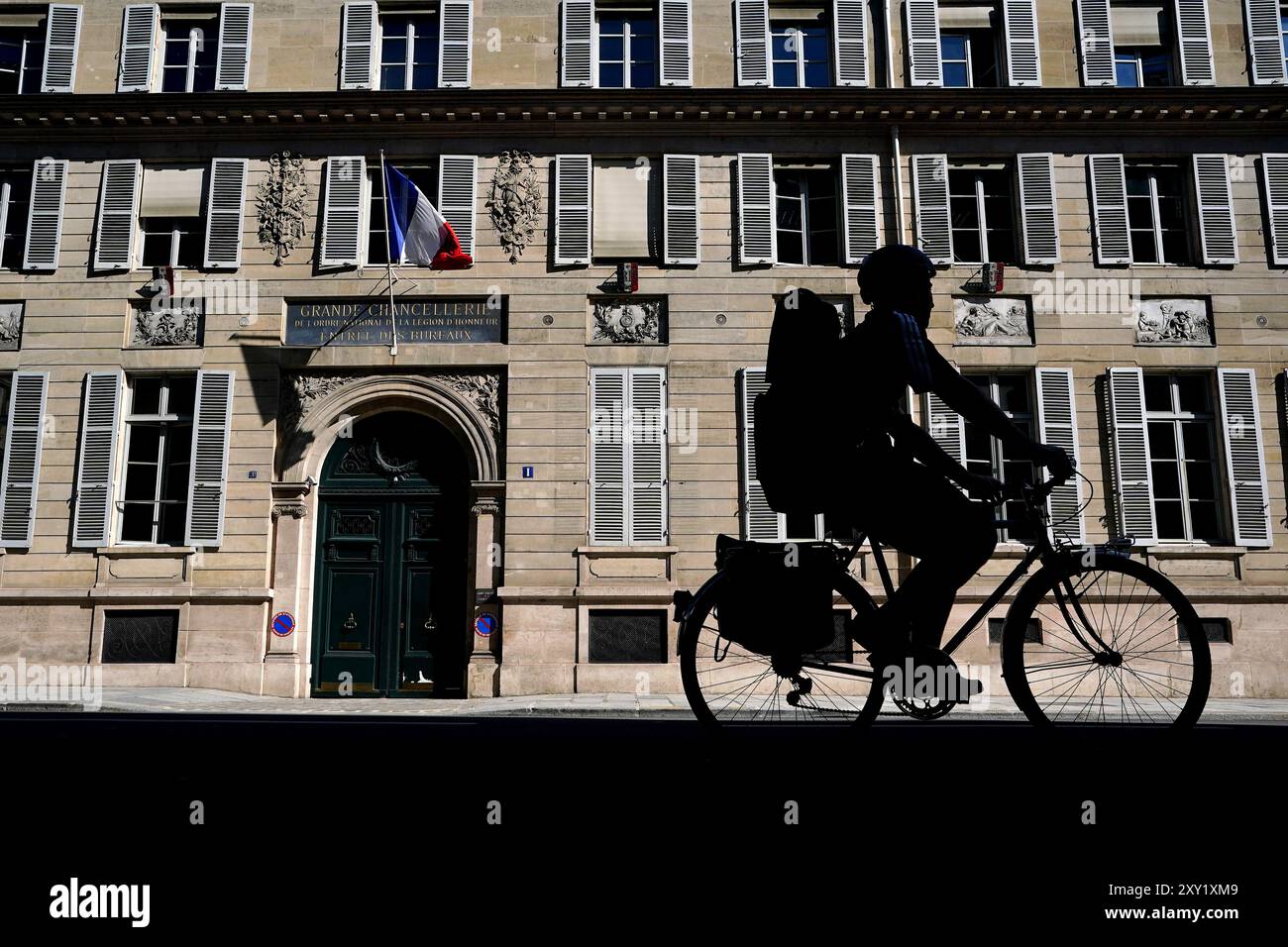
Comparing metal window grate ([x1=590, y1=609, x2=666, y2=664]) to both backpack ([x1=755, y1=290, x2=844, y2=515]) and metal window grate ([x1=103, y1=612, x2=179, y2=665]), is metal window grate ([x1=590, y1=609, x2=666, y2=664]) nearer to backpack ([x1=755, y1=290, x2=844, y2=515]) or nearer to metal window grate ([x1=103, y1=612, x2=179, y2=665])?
metal window grate ([x1=103, y1=612, x2=179, y2=665])

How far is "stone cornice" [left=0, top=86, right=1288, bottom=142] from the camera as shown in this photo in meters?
15.4

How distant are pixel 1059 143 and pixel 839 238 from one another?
149 inches

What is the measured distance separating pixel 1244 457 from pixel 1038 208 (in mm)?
4762

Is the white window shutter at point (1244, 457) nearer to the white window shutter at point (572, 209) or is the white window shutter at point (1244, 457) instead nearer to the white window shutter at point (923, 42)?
the white window shutter at point (923, 42)

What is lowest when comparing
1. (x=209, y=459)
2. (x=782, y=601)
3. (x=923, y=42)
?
(x=782, y=601)

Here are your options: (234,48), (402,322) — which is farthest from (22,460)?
(234,48)

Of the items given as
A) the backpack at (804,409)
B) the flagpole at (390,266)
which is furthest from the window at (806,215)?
the backpack at (804,409)

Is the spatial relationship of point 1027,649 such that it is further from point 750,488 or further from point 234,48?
point 234,48

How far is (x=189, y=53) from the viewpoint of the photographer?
53.6ft

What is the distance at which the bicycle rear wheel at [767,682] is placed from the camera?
3.33 meters

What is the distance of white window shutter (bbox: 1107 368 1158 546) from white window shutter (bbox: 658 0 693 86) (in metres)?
7.98

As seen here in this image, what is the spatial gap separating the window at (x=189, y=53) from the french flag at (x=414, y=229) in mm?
4561

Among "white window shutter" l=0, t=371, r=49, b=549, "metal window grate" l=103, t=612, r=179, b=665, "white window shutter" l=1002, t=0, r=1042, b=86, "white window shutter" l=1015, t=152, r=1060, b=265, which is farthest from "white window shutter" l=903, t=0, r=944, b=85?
"white window shutter" l=0, t=371, r=49, b=549
